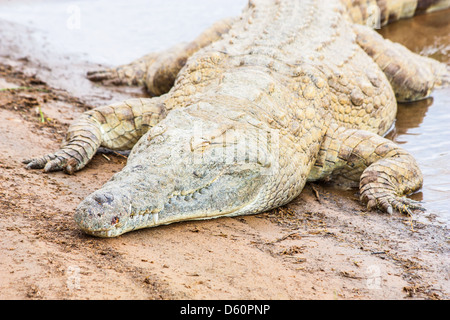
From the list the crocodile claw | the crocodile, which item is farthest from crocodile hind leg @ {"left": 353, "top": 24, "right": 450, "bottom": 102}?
the crocodile claw

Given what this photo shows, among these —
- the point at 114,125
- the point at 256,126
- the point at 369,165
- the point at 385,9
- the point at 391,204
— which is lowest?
the point at 391,204

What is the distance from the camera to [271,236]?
11.3ft

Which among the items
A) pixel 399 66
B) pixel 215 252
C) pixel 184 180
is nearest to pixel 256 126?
pixel 184 180

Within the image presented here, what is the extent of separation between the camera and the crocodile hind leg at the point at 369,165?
4301 millimetres

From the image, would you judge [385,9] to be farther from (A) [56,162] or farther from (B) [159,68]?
(A) [56,162]

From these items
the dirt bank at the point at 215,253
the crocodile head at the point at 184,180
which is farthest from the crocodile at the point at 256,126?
the dirt bank at the point at 215,253

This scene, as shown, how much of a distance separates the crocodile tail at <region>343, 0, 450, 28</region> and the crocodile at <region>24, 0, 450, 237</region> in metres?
1.84

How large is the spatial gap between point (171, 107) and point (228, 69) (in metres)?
0.68

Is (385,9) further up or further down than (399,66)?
further up

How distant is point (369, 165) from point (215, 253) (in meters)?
2.15

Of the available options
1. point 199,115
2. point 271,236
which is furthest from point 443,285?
point 199,115

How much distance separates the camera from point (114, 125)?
4.82 metres

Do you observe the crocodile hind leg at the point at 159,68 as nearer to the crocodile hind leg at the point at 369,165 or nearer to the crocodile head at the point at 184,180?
the crocodile hind leg at the point at 369,165

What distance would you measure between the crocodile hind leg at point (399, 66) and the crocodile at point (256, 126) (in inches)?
0.7
